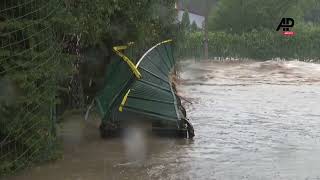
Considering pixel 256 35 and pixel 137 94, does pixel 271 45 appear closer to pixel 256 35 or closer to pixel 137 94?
pixel 256 35

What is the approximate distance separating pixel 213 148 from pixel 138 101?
1.79 meters

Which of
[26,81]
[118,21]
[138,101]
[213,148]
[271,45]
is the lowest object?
[271,45]

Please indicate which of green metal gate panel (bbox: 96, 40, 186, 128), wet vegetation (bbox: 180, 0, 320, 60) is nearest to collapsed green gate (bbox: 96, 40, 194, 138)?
green metal gate panel (bbox: 96, 40, 186, 128)

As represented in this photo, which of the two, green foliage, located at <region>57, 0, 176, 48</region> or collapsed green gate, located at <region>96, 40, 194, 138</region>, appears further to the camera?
collapsed green gate, located at <region>96, 40, 194, 138</region>

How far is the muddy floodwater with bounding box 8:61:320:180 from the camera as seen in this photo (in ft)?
28.6

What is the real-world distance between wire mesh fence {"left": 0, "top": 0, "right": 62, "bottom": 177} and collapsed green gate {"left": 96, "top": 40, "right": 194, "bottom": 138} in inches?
95.7

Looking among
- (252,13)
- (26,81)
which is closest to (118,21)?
(26,81)

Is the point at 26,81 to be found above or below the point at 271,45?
above

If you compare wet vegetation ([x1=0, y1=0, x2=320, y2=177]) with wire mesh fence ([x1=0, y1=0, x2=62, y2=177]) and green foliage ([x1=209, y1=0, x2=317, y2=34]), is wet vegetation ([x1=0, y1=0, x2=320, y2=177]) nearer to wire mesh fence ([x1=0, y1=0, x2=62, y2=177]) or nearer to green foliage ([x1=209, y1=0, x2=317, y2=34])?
wire mesh fence ([x1=0, y1=0, x2=62, y2=177])

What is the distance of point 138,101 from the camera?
11320 millimetres

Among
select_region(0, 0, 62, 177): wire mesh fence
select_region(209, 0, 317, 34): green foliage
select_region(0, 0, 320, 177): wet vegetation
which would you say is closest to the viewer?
select_region(0, 0, 62, 177): wire mesh fence

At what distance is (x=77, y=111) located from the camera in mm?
13047

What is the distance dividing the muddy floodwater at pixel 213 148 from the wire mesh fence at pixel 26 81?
45 cm

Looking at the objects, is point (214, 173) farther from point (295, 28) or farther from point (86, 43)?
point (295, 28)
